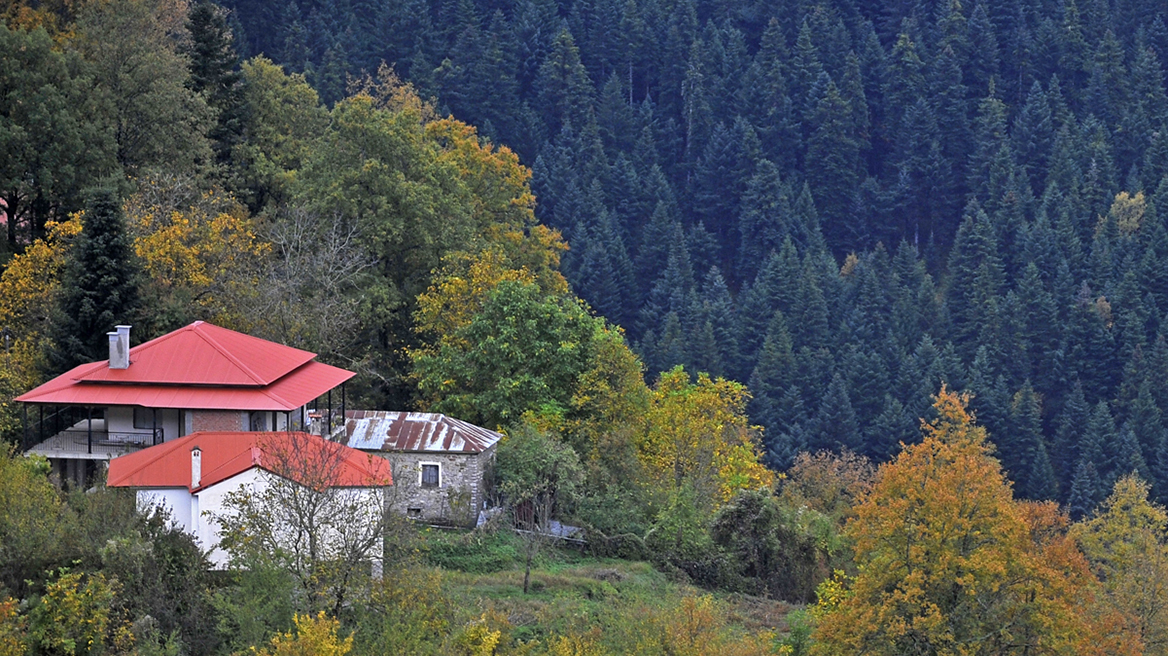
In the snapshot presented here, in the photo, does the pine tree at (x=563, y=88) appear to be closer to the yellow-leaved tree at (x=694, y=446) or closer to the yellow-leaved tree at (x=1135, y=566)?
the yellow-leaved tree at (x=1135, y=566)

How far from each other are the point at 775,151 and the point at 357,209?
9852 centimetres

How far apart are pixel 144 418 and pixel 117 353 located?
1706 millimetres

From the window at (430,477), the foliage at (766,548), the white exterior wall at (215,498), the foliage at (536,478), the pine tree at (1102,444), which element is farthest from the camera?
the pine tree at (1102,444)

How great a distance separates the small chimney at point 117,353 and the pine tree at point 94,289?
11.8ft

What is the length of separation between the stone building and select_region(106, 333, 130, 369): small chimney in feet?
19.9

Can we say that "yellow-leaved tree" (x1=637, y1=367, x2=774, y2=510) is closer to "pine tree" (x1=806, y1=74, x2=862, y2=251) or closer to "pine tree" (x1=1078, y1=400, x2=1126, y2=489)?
"pine tree" (x1=1078, y1=400, x2=1126, y2=489)

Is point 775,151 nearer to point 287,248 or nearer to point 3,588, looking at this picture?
point 287,248

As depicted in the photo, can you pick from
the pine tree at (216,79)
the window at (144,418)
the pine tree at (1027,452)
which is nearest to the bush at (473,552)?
the window at (144,418)

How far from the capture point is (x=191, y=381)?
107 feet

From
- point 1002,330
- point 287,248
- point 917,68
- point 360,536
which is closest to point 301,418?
point 360,536

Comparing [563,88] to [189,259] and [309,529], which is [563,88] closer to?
[189,259]

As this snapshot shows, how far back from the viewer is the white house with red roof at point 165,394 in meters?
32.2

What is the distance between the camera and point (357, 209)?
47.7 metres

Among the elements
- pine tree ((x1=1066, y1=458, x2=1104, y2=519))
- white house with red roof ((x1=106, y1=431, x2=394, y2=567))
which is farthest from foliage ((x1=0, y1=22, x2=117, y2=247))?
pine tree ((x1=1066, y1=458, x2=1104, y2=519))
